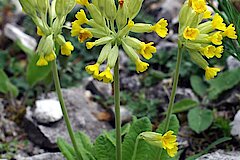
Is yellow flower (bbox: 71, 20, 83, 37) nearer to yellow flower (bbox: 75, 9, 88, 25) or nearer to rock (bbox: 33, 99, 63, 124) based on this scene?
yellow flower (bbox: 75, 9, 88, 25)

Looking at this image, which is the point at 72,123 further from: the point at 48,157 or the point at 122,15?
the point at 122,15

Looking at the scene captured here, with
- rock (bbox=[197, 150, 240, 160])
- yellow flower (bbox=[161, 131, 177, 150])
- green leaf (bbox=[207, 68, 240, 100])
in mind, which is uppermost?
yellow flower (bbox=[161, 131, 177, 150])

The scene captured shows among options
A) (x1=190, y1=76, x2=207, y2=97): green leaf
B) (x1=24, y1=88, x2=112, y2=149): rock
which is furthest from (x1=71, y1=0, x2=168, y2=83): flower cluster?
(x1=190, y1=76, x2=207, y2=97): green leaf

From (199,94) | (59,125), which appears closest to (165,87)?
(199,94)

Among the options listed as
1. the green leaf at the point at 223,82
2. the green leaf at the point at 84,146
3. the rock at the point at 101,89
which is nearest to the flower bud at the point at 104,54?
the green leaf at the point at 84,146

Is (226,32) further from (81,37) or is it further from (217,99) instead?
(217,99)

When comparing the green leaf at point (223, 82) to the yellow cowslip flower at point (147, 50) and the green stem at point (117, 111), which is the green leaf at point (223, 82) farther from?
the yellow cowslip flower at point (147, 50)
